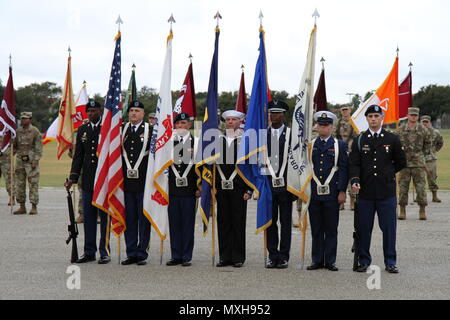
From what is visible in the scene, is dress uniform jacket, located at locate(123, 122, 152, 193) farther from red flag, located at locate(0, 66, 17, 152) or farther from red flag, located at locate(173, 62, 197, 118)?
red flag, located at locate(0, 66, 17, 152)

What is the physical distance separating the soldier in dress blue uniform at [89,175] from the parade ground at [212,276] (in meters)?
0.38

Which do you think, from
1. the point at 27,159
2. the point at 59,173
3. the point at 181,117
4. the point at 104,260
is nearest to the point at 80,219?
the point at 27,159

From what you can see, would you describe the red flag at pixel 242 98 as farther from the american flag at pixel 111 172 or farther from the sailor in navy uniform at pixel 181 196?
the american flag at pixel 111 172

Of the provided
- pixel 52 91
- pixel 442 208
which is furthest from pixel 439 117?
pixel 442 208

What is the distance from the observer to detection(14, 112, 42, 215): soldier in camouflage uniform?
16016 mm

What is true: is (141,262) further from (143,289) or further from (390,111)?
(390,111)

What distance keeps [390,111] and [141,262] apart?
24.2 ft

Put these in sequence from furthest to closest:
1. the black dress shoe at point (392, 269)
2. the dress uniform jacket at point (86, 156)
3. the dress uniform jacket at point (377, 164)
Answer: the dress uniform jacket at point (86, 156)
the dress uniform jacket at point (377, 164)
the black dress shoe at point (392, 269)

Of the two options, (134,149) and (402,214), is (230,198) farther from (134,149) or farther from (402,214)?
(402,214)

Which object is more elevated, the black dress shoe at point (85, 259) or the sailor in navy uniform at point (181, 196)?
the sailor in navy uniform at point (181, 196)

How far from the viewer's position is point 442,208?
16.8 meters

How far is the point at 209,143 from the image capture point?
951 centimetres

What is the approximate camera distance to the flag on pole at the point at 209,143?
946cm

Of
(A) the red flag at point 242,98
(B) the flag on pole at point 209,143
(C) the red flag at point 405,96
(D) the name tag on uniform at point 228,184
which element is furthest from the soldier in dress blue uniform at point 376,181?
(C) the red flag at point 405,96
